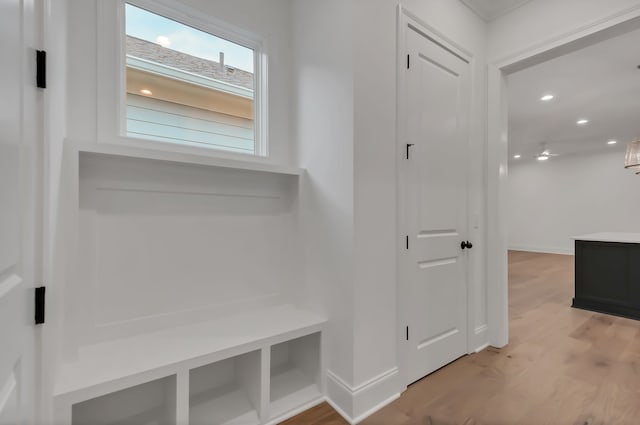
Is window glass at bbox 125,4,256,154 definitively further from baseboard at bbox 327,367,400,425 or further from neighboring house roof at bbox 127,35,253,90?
baseboard at bbox 327,367,400,425

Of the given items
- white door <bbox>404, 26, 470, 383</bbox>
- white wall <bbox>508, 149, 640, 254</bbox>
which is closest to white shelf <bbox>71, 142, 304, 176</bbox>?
white door <bbox>404, 26, 470, 383</bbox>

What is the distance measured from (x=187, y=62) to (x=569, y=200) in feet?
34.5

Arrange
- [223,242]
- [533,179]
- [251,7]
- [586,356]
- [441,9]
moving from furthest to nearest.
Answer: [533,179] < [586,356] < [441,9] < [251,7] < [223,242]

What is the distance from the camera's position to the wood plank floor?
1.65 meters

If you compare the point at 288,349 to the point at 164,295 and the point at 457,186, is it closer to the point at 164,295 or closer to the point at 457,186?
the point at 164,295

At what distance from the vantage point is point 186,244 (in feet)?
5.82

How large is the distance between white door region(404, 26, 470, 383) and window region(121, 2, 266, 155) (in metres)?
1.13

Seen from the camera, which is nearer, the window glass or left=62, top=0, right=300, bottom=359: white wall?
left=62, top=0, right=300, bottom=359: white wall

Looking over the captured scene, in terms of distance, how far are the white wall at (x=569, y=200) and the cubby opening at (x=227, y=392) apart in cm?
1012

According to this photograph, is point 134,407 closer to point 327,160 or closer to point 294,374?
point 294,374

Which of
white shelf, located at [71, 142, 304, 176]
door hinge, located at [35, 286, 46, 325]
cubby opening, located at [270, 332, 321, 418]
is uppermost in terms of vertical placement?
white shelf, located at [71, 142, 304, 176]

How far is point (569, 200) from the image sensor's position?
851 centimetres

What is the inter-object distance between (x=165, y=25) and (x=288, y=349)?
2.32m

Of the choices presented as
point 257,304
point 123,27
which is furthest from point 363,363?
point 123,27
